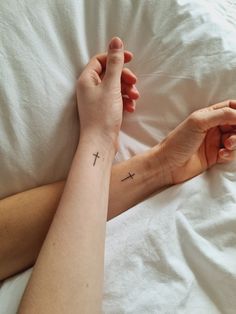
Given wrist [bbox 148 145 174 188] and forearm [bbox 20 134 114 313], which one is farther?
wrist [bbox 148 145 174 188]

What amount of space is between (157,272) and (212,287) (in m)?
0.10

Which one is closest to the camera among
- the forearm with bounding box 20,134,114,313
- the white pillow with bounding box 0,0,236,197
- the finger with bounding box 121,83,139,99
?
the forearm with bounding box 20,134,114,313

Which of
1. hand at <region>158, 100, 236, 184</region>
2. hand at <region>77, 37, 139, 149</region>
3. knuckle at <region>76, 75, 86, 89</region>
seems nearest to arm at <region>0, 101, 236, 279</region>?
hand at <region>158, 100, 236, 184</region>

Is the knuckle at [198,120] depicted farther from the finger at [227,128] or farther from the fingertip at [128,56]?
the fingertip at [128,56]

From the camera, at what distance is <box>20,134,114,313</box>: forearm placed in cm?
53

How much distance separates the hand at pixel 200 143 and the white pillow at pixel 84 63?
46 mm

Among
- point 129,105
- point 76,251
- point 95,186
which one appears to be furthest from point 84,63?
point 76,251

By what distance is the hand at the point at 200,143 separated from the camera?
732mm

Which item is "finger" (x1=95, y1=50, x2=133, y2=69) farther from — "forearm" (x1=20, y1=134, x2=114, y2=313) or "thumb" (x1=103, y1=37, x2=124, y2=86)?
"forearm" (x1=20, y1=134, x2=114, y2=313)

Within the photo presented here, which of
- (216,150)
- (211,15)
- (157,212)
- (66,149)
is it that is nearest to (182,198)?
(157,212)

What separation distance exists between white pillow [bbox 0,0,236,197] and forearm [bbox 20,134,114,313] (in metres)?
0.09

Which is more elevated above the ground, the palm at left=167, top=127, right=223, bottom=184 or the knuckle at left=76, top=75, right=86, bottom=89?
the knuckle at left=76, top=75, right=86, bottom=89

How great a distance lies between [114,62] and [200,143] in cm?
27

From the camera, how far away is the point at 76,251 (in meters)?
0.58
